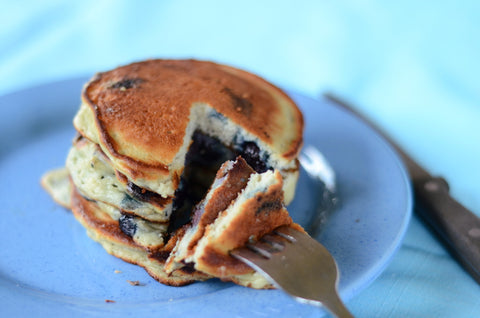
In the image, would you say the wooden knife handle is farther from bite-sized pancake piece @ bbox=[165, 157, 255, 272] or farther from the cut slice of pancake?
bite-sized pancake piece @ bbox=[165, 157, 255, 272]

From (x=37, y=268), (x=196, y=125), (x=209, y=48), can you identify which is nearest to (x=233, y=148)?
(x=196, y=125)

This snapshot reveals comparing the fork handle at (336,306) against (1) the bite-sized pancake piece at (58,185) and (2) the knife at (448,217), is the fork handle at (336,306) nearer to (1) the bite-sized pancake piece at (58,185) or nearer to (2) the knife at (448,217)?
(2) the knife at (448,217)

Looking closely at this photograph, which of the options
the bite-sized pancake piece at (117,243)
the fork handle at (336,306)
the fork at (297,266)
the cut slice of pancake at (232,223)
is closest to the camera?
the fork handle at (336,306)

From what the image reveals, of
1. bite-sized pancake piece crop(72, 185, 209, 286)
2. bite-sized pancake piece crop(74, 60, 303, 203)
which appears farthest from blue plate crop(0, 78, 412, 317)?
bite-sized pancake piece crop(74, 60, 303, 203)

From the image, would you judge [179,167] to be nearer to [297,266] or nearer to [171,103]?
[171,103]

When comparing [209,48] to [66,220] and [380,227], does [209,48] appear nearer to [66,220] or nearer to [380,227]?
[66,220]

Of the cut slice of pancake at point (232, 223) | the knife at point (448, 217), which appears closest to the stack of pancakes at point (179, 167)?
the cut slice of pancake at point (232, 223)
